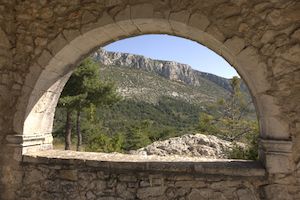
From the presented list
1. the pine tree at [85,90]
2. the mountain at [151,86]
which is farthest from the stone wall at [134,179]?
the mountain at [151,86]

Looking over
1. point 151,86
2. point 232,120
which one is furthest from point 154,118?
point 232,120

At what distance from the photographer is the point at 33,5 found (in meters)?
3.46

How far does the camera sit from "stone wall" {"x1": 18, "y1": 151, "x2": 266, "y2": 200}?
2.80 m

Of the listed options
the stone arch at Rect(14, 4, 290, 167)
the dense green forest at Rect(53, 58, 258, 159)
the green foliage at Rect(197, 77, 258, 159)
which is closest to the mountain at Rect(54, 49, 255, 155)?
the dense green forest at Rect(53, 58, 258, 159)

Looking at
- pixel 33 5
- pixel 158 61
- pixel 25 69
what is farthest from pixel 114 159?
pixel 158 61

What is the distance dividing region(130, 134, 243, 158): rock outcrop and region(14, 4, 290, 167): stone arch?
3.95 metres

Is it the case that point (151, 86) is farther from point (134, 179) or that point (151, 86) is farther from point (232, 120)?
point (134, 179)

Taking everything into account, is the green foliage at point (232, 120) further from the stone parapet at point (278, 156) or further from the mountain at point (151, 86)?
the mountain at point (151, 86)

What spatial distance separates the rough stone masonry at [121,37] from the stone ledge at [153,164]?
18 millimetres

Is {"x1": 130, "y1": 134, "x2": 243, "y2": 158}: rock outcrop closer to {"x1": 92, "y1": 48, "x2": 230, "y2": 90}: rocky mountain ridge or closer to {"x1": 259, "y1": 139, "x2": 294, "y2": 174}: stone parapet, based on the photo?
{"x1": 259, "y1": 139, "x2": 294, "y2": 174}: stone parapet

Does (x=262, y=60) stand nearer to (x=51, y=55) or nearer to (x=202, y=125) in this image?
(x=51, y=55)

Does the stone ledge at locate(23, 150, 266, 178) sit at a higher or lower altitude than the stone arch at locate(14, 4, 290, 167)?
lower

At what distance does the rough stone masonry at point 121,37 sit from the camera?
2.73 meters

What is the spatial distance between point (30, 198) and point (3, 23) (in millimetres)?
2203
